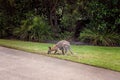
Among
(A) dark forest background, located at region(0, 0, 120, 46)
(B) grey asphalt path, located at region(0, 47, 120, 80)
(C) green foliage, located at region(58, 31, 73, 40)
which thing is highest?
(A) dark forest background, located at region(0, 0, 120, 46)

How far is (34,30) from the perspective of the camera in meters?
14.0

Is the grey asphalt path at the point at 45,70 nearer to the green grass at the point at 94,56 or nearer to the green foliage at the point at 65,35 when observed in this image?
the green grass at the point at 94,56

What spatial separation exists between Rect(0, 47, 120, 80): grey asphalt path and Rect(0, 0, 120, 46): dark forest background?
15.3ft

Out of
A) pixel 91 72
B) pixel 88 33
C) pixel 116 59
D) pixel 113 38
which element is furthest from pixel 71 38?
pixel 91 72

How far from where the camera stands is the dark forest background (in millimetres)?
13445

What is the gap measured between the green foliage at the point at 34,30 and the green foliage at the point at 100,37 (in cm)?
208

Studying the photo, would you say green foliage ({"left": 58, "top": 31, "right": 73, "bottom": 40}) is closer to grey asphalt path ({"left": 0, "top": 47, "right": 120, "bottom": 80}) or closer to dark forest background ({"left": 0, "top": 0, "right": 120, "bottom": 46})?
dark forest background ({"left": 0, "top": 0, "right": 120, "bottom": 46})

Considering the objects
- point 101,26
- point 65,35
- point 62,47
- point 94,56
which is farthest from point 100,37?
point 62,47

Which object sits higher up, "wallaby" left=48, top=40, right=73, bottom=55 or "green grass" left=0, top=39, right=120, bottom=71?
"wallaby" left=48, top=40, right=73, bottom=55

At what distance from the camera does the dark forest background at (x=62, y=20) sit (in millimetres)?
13445

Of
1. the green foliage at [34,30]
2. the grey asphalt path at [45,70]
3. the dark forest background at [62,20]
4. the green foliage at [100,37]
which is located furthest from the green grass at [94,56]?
the green foliage at [34,30]

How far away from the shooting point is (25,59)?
9047 mm

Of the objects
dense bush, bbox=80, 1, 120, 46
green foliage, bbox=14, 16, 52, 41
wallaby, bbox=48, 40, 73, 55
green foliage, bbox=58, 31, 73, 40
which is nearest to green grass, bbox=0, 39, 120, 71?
wallaby, bbox=48, 40, 73, 55

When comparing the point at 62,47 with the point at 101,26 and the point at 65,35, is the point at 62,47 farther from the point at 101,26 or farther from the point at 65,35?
the point at 65,35
